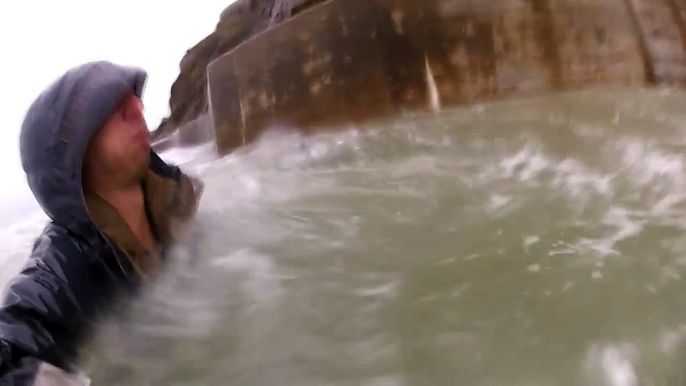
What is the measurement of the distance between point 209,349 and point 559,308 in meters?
1.55

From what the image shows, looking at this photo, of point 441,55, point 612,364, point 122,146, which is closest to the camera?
point 612,364

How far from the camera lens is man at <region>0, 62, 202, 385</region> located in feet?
7.34

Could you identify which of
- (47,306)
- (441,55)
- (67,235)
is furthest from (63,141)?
(441,55)

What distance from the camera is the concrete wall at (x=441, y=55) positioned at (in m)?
5.25

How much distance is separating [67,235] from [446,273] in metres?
1.77

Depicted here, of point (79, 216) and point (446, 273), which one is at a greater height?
point (79, 216)

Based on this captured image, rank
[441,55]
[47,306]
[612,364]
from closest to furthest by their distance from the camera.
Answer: [612,364], [47,306], [441,55]

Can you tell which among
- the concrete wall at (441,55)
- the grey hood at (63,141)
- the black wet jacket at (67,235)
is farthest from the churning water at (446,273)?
the concrete wall at (441,55)

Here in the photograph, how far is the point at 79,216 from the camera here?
8.37ft

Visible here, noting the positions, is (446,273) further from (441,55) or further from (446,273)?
(441,55)

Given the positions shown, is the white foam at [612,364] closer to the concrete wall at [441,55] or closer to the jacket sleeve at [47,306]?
the jacket sleeve at [47,306]

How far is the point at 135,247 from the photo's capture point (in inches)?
112

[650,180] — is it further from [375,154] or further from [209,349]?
[209,349]

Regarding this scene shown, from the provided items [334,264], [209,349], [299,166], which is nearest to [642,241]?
[334,264]
